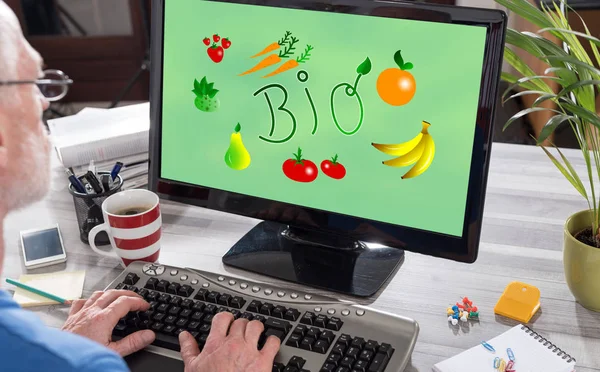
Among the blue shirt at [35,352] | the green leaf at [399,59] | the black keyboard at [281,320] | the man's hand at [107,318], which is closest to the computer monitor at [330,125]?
the green leaf at [399,59]

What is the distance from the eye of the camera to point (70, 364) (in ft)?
2.12

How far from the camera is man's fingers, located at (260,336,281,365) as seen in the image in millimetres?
839

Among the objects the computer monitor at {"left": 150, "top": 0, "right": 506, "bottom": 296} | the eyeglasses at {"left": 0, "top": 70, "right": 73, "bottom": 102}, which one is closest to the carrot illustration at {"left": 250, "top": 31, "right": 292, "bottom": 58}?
the computer monitor at {"left": 150, "top": 0, "right": 506, "bottom": 296}

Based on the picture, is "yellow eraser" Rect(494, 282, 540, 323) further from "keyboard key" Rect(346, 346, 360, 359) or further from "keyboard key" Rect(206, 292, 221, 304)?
"keyboard key" Rect(206, 292, 221, 304)

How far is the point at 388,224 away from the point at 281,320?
Result: 8.6 inches

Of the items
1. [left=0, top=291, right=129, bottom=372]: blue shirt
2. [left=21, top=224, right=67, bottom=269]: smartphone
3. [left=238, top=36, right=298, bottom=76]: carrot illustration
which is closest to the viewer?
[left=0, top=291, right=129, bottom=372]: blue shirt

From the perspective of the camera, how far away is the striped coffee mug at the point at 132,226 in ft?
3.50

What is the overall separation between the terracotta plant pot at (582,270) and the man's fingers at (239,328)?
47 cm

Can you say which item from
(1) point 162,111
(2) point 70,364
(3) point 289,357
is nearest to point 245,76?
(1) point 162,111

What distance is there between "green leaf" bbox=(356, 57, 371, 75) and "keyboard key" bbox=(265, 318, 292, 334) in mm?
366

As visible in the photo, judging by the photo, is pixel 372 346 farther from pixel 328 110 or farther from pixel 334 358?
pixel 328 110

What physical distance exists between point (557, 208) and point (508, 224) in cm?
11

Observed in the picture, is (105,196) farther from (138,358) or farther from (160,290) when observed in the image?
(138,358)

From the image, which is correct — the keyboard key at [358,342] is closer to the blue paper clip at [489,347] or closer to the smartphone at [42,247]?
the blue paper clip at [489,347]
